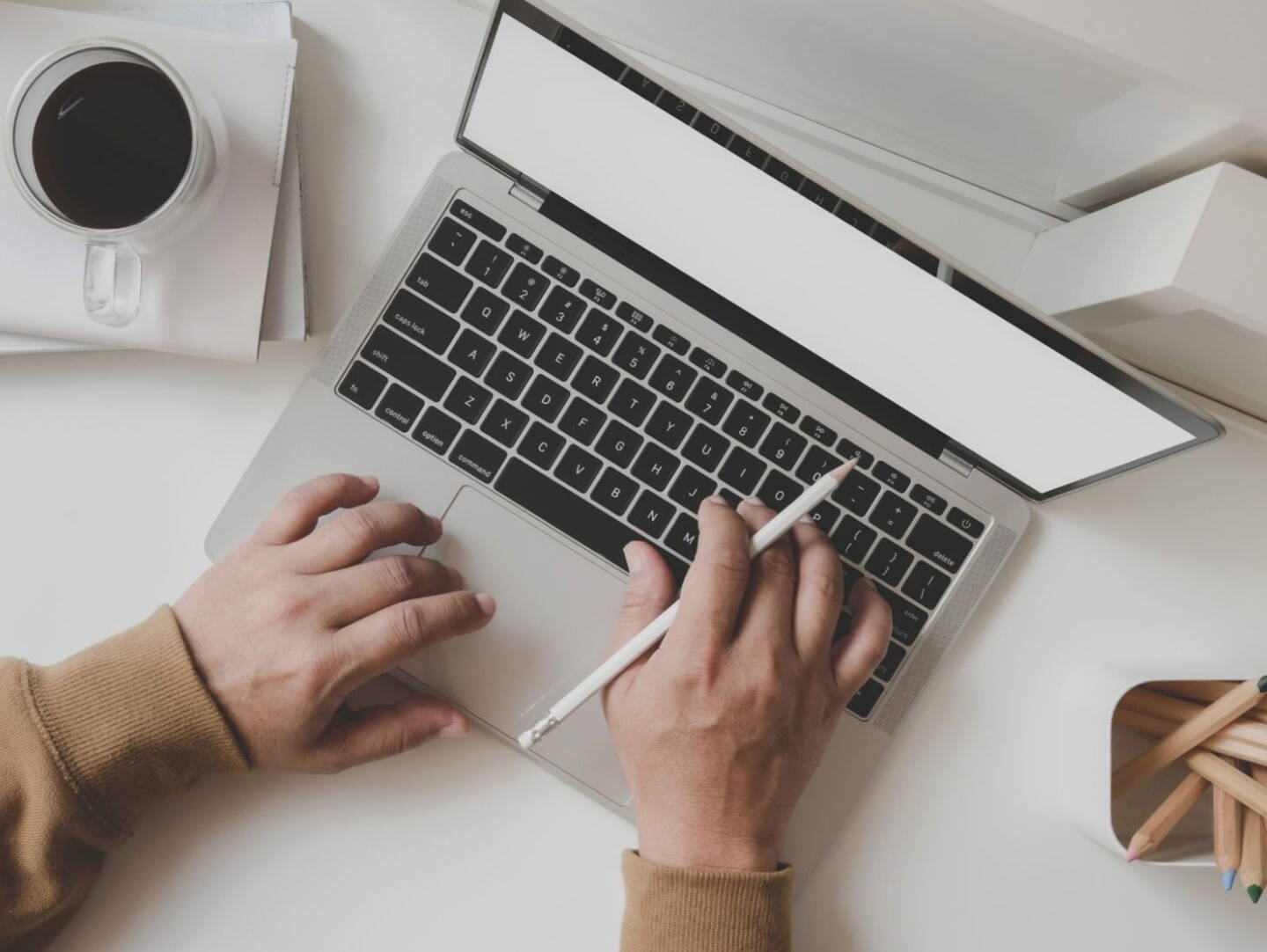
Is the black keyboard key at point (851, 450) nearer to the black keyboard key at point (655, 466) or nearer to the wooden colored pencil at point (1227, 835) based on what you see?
the black keyboard key at point (655, 466)

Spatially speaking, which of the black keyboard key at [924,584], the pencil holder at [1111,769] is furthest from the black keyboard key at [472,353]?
the pencil holder at [1111,769]

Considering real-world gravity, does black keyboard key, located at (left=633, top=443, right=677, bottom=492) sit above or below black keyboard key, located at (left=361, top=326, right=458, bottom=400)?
above

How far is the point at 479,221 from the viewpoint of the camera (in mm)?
560

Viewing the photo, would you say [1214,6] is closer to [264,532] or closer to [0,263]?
[264,532]

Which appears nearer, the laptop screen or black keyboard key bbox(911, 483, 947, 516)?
the laptop screen

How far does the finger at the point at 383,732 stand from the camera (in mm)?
537

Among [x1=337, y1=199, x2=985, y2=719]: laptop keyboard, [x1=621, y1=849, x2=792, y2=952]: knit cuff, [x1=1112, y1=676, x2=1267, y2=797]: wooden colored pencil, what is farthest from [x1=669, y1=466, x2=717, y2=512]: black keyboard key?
[x1=1112, y1=676, x2=1267, y2=797]: wooden colored pencil

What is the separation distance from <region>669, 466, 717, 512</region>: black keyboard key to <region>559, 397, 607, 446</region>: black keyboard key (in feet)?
0.20

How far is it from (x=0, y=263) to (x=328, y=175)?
202 millimetres

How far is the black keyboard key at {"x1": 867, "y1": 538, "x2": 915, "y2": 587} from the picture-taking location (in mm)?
581

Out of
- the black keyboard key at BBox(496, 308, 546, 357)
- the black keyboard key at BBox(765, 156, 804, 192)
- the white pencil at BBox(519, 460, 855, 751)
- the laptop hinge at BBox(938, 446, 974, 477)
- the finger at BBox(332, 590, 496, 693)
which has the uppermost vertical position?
the black keyboard key at BBox(765, 156, 804, 192)

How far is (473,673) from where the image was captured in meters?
0.56

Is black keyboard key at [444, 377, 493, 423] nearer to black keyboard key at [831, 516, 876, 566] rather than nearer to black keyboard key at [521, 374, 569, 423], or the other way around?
black keyboard key at [521, 374, 569, 423]

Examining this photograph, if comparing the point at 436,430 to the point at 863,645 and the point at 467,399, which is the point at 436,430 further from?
the point at 863,645
